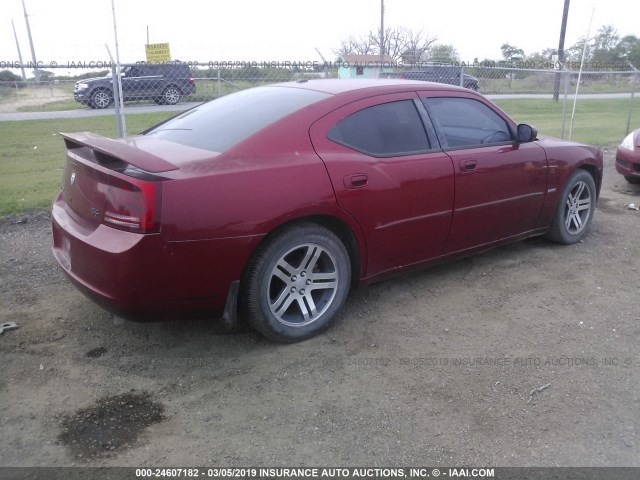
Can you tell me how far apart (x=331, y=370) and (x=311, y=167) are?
120cm

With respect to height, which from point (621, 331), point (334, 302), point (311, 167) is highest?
point (311, 167)

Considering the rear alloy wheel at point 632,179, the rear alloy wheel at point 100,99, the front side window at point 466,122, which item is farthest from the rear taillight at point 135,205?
the rear alloy wheel at point 100,99

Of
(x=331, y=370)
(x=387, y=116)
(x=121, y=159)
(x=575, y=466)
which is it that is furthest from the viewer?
(x=387, y=116)

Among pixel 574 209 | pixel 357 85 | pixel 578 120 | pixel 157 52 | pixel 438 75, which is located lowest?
pixel 578 120

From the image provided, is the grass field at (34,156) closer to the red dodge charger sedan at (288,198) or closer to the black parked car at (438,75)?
the red dodge charger sedan at (288,198)

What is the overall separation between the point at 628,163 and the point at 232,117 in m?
6.15

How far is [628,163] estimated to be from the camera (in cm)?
776

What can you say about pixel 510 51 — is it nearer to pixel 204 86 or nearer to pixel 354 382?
pixel 204 86

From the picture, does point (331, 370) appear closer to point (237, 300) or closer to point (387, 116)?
point (237, 300)

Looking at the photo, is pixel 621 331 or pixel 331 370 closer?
pixel 331 370

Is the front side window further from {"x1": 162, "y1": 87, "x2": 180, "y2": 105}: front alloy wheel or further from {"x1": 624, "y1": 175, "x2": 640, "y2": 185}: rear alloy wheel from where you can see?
{"x1": 162, "y1": 87, "x2": 180, "y2": 105}: front alloy wheel

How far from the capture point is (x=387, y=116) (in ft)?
13.2

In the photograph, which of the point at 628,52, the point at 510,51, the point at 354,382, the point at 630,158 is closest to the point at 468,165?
the point at 354,382

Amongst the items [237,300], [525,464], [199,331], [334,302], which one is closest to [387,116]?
[334,302]
